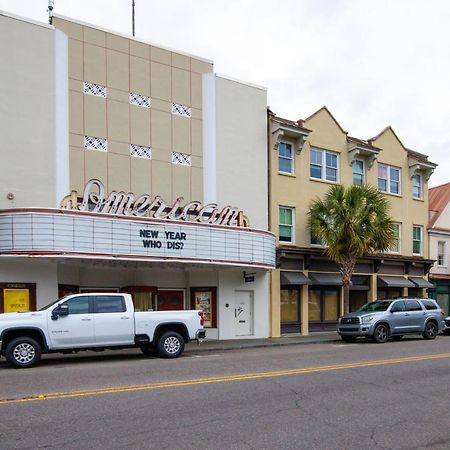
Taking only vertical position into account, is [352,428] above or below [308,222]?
below

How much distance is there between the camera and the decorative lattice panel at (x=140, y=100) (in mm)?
21391

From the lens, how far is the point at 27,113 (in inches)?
750

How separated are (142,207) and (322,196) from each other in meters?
11.1

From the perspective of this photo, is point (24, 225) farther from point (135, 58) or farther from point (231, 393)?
point (231, 393)

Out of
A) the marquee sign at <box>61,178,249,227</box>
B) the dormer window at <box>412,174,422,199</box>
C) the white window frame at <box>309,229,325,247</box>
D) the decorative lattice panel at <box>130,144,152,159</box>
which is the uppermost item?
the decorative lattice panel at <box>130,144,152,159</box>

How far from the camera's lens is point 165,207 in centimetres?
1936

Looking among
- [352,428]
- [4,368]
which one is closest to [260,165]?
[4,368]

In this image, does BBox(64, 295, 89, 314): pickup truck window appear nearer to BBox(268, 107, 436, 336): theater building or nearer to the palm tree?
BBox(268, 107, 436, 336): theater building

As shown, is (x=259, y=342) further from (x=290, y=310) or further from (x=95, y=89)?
(x=95, y=89)

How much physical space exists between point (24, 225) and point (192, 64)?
10.4 metres

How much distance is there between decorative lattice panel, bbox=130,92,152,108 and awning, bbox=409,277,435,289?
17632mm

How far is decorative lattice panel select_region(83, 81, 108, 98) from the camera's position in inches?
802

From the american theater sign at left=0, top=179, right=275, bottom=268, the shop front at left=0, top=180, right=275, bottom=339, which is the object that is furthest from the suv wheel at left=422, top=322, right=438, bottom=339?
the american theater sign at left=0, top=179, right=275, bottom=268

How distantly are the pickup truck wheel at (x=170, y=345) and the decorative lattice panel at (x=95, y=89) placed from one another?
987cm
